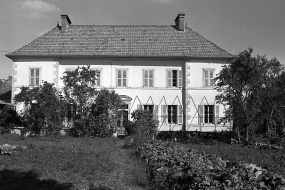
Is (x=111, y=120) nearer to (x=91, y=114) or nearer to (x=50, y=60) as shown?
(x=91, y=114)

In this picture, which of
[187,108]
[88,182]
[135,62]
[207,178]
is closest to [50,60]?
[135,62]

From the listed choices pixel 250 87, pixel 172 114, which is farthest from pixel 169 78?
pixel 250 87

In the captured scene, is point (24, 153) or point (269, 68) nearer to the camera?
point (24, 153)

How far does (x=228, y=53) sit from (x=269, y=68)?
9.71 meters

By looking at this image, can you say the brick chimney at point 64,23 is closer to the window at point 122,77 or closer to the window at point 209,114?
the window at point 122,77

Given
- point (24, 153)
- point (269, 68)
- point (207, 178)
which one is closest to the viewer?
point (207, 178)

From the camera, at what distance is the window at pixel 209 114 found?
27.2 meters

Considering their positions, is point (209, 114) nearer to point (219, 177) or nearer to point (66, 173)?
point (66, 173)

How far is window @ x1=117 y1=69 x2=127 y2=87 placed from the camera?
2750 centimetres

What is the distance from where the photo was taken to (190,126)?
27031mm

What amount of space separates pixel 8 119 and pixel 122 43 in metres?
11.3

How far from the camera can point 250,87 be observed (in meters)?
18.2

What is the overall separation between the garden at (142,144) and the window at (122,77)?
13.9ft

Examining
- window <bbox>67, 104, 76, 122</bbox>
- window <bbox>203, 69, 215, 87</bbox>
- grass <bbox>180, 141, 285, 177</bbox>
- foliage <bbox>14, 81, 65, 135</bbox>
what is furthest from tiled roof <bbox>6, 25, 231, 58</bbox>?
grass <bbox>180, 141, 285, 177</bbox>
